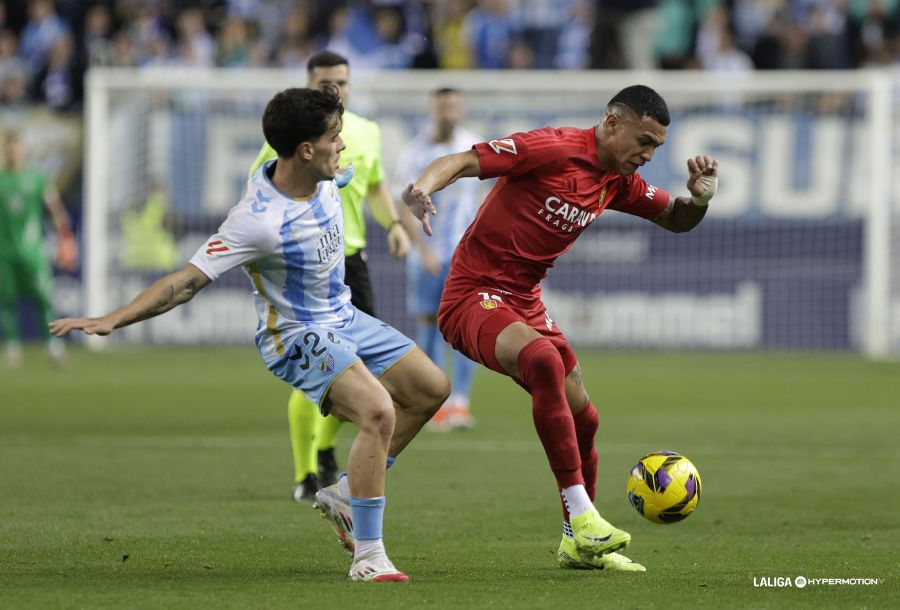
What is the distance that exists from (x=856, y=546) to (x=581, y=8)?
1508 cm

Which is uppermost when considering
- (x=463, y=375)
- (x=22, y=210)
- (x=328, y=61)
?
(x=328, y=61)

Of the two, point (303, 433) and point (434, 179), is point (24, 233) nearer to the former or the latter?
point (303, 433)

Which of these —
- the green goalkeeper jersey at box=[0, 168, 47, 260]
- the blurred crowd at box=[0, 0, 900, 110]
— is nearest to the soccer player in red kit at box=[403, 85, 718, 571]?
the green goalkeeper jersey at box=[0, 168, 47, 260]

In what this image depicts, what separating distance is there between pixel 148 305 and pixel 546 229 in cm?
199

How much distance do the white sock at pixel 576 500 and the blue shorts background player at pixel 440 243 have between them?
567cm

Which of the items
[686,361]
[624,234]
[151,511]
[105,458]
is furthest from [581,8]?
[151,511]

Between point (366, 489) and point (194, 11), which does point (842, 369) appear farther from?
point (366, 489)

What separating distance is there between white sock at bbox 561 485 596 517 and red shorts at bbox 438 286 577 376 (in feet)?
2.03

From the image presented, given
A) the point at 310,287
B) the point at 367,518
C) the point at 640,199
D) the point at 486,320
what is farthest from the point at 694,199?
the point at 367,518

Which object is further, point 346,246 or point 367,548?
point 346,246

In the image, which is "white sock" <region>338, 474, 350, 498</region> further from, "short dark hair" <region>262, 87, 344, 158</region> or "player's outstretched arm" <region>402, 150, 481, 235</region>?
"short dark hair" <region>262, 87, 344, 158</region>

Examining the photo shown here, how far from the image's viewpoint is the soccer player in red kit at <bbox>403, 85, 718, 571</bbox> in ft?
20.3

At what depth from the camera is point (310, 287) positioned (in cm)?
595

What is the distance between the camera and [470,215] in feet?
42.3
